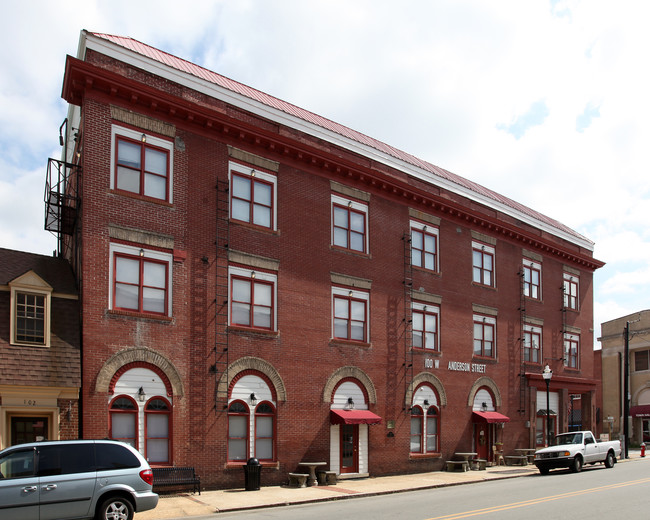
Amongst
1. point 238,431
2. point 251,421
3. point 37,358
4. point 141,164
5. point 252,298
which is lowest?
point 238,431

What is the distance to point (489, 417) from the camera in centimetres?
3325

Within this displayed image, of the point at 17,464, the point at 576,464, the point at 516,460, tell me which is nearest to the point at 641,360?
the point at 516,460

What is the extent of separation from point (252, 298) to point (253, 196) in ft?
12.1

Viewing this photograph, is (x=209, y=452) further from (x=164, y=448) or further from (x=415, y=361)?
(x=415, y=361)

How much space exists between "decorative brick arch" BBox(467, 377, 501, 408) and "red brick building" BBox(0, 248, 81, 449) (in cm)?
1970

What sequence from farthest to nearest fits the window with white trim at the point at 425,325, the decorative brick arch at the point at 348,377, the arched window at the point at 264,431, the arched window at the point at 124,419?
the window with white trim at the point at 425,325, the decorative brick arch at the point at 348,377, the arched window at the point at 264,431, the arched window at the point at 124,419

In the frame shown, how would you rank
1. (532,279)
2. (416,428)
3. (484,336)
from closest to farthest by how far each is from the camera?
(416,428) < (484,336) < (532,279)

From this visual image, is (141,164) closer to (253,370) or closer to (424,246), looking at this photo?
(253,370)

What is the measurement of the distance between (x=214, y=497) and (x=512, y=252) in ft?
75.9

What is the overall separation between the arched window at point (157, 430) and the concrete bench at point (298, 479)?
4.74m

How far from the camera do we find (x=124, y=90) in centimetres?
2155

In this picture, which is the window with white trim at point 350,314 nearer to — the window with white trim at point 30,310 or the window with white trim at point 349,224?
the window with white trim at point 349,224

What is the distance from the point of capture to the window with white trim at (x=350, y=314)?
89.7 feet

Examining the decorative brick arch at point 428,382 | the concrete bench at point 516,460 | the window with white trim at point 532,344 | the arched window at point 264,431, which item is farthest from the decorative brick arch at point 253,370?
the window with white trim at point 532,344
